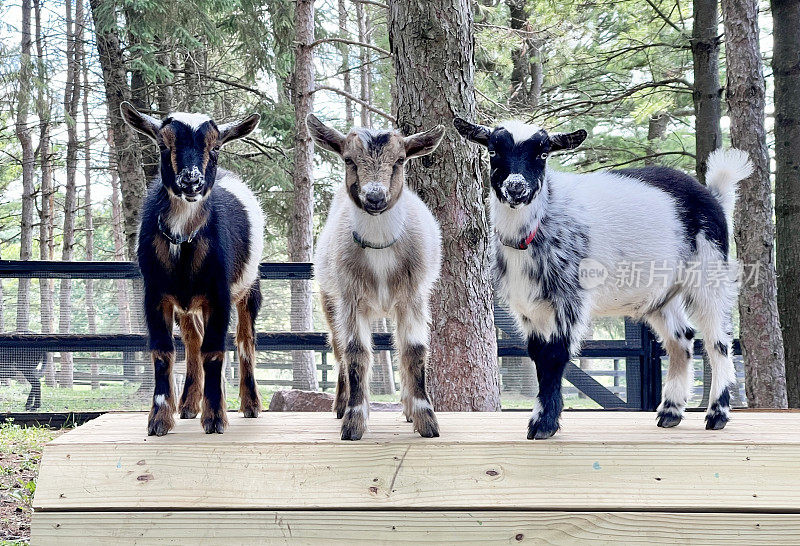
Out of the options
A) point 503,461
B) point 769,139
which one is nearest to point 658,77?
point 769,139

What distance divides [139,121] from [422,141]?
1.09 meters

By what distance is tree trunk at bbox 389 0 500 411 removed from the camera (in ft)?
15.0

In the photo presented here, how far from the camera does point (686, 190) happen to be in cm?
352

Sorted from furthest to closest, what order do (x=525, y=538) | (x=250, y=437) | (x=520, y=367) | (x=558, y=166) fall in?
(x=558, y=166) → (x=520, y=367) → (x=250, y=437) → (x=525, y=538)

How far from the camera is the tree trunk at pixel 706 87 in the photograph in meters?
8.92

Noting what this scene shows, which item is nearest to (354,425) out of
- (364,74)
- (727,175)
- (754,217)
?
(727,175)

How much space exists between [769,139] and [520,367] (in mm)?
8217

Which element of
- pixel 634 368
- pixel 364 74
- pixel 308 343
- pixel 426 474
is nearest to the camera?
pixel 426 474

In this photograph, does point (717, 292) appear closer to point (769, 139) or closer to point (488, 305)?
point (488, 305)

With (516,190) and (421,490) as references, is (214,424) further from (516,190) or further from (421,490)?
(516,190)

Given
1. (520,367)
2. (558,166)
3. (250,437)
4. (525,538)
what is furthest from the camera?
(558,166)

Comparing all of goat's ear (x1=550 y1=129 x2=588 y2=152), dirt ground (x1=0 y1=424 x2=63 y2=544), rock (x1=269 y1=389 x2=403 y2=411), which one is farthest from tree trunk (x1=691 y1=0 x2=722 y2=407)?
dirt ground (x1=0 y1=424 x2=63 y2=544)

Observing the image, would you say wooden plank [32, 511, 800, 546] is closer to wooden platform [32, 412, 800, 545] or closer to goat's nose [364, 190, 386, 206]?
wooden platform [32, 412, 800, 545]

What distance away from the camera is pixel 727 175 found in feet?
12.2
